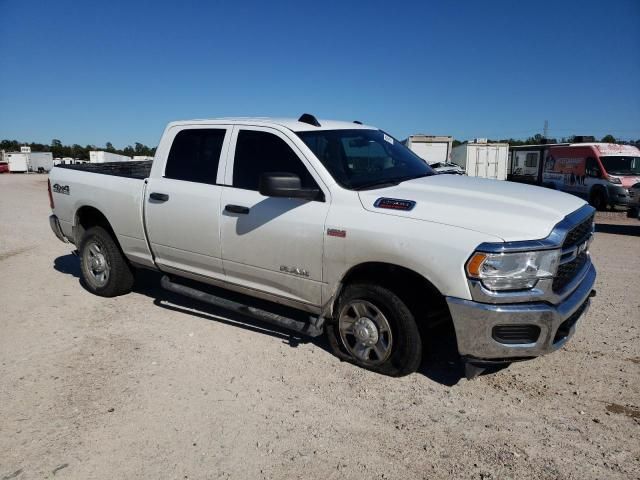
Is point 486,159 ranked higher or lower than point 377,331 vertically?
higher

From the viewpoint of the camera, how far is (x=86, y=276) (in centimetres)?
610

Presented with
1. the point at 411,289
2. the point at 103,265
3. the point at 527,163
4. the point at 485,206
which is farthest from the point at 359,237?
the point at 527,163

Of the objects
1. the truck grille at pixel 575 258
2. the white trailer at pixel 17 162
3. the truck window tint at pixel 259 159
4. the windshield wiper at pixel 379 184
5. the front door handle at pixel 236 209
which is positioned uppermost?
the truck window tint at pixel 259 159

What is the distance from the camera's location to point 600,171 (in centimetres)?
1733

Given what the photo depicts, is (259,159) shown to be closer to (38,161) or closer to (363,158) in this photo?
(363,158)

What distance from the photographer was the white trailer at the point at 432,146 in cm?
3203

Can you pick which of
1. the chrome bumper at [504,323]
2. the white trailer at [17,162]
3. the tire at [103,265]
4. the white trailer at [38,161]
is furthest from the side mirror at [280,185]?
the white trailer at [38,161]

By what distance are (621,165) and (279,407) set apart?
58.8 ft

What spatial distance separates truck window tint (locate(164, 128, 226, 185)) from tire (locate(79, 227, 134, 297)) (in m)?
1.30

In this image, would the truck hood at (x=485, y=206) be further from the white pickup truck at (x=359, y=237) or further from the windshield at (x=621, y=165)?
the windshield at (x=621, y=165)

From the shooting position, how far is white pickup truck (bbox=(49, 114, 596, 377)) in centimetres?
324

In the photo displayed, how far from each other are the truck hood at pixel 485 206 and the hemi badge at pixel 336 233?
26cm

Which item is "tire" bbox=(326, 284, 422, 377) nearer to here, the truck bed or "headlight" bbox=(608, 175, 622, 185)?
the truck bed

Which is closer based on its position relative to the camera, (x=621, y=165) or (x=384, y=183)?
(x=384, y=183)
